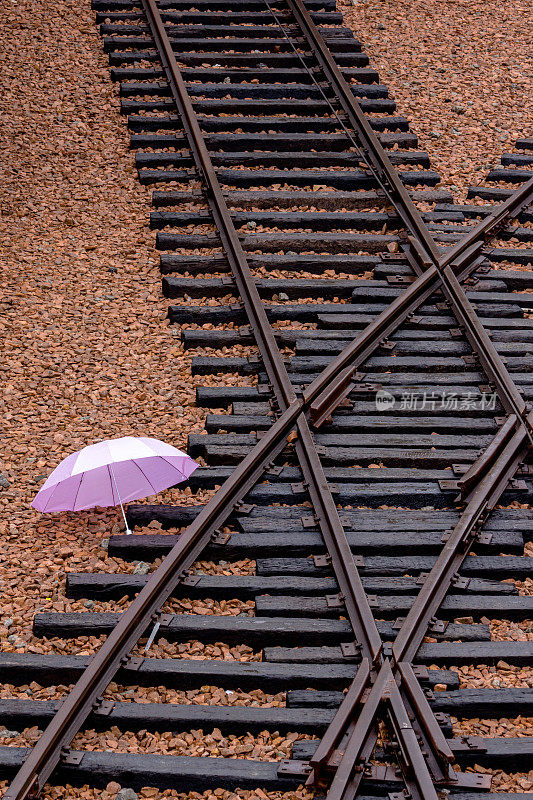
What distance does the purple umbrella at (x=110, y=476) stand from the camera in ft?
19.4

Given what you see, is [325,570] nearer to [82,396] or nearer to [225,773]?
[225,773]

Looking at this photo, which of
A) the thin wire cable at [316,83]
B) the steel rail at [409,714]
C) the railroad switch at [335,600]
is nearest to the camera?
the steel rail at [409,714]

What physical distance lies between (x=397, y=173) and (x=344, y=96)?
157cm

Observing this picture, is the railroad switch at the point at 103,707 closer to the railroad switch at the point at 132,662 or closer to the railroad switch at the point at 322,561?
the railroad switch at the point at 132,662

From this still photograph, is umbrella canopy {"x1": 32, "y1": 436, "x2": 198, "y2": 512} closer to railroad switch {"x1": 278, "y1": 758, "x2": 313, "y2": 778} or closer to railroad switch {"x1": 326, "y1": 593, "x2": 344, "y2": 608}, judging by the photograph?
railroad switch {"x1": 326, "y1": 593, "x2": 344, "y2": 608}

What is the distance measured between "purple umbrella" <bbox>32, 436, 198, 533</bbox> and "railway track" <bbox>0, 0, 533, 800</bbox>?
0.23 m

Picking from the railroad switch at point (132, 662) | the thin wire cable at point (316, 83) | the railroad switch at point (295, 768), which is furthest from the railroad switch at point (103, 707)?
the thin wire cable at point (316, 83)

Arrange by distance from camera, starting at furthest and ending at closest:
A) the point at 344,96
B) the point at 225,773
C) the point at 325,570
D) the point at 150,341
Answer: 1. the point at 344,96
2. the point at 150,341
3. the point at 325,570
4. the point at 225,773

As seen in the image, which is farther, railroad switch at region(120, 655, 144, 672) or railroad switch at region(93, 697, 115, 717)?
railroad switch at region(120, 655, 144, 672)

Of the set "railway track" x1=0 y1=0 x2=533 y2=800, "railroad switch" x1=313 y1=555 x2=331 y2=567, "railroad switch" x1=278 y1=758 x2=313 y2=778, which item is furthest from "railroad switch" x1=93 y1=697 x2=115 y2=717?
"railroad switch" x1=313 y1=555 x2=331 y2=567

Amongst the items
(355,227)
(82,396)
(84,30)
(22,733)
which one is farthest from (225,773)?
(84,30)

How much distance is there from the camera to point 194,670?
508cm

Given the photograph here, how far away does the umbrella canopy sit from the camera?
5914 mm

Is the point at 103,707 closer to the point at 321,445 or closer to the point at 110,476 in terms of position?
the point at 110,476
